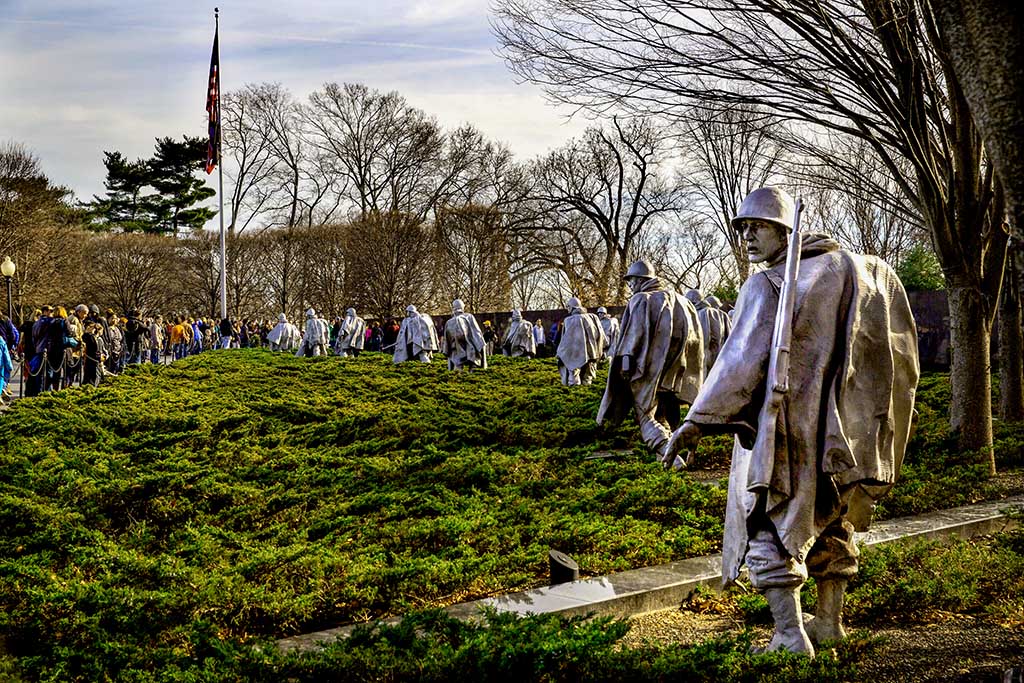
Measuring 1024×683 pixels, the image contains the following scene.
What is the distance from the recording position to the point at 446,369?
27.1 meters

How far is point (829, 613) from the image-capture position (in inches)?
193

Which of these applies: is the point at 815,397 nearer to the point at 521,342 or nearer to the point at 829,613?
the point at 829,613

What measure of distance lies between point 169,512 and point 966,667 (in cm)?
653

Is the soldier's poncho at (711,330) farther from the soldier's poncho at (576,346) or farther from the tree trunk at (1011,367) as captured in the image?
the tree trunk at (1011,367)

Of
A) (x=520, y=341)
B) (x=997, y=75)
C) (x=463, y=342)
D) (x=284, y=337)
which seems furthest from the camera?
(x=284, y=337)

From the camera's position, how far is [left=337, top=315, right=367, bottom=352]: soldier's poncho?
39.2 metres

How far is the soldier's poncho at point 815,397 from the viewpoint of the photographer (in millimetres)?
4516

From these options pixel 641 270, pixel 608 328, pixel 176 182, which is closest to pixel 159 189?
pixel 176 182

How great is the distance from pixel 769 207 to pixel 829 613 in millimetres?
1880

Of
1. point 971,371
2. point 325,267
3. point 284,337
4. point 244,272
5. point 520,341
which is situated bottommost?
point 284,337

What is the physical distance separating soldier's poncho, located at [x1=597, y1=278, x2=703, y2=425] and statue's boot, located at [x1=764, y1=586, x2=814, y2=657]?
6.88 meters

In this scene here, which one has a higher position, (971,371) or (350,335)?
(971,371)

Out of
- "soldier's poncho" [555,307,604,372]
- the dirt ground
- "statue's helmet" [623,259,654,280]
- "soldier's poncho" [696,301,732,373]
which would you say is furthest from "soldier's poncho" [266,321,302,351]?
the dirt ground

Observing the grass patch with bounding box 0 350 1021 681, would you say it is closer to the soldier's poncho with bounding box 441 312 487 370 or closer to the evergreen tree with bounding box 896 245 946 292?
the soldier's poncho with bounding box 441 312 487 370
